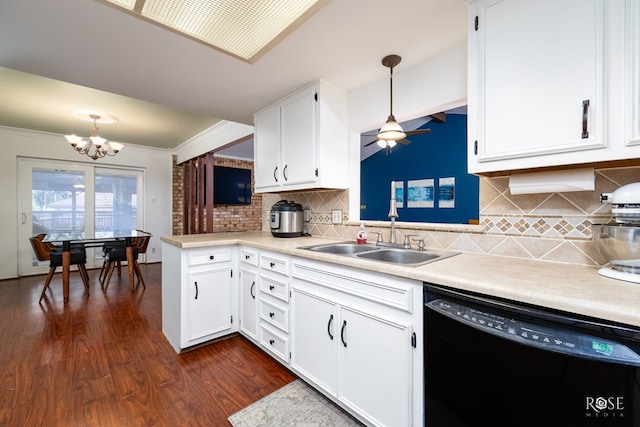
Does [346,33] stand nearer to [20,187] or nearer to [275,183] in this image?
[275,183]

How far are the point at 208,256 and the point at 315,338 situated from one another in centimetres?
116

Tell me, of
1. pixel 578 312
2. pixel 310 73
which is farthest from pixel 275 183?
pixel 578 312

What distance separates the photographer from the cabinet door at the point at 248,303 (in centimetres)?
218

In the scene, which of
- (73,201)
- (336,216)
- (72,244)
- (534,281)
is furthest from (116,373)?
(73,201)

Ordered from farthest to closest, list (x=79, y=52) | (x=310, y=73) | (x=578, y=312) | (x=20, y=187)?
1. (x=20, y=187)
2. (x=310, y=73)
3. (x=79, y=52)
4. (x=578, y=312)

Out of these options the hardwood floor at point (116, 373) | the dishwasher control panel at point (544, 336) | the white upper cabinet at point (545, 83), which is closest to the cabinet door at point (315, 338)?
the hardwood floor at point (116, 373)

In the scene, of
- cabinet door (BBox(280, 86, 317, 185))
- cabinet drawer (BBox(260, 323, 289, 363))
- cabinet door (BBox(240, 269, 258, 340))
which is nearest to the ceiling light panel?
cabinet door (BBox(280, 86, 317, 185))

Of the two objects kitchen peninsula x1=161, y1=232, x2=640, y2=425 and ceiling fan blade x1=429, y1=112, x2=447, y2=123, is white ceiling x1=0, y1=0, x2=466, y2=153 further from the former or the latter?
ceiling fan blade x1=429, y1=112, x2=447, y2=123

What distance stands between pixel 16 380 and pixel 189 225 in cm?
359

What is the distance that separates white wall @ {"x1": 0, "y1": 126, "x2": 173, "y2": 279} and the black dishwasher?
614 centimetres

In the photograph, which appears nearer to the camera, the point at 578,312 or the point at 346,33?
the point at 578,312

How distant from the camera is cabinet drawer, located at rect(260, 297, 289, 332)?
1.86 m

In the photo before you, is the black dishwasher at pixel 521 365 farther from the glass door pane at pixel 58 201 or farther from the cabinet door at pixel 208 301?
the glass door pane at pixel 58 201

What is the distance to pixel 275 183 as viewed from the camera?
2.57 m
